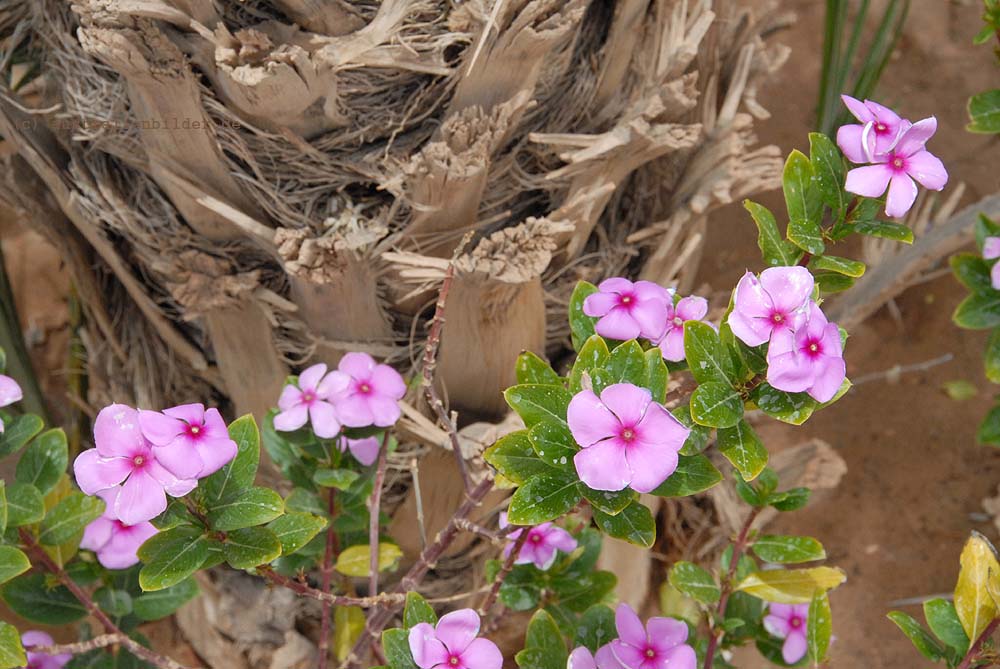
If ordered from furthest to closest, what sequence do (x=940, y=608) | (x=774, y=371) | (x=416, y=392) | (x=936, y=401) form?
1. (x=936, y=401)
2. (x=416, y=392)
3. (x=940, y=608)
4. (x=774, y=371)

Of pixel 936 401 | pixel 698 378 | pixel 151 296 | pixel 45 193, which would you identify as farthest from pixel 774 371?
pixel 936 401

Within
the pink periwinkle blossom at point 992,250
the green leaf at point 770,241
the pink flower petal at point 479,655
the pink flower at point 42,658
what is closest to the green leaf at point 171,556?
the pink flower petal at point 479,655

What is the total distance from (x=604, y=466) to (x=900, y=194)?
0.34 metres

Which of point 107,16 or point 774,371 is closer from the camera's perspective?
point 774,371

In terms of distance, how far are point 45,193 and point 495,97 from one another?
669 mm

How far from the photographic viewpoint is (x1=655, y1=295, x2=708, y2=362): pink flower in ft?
2.86

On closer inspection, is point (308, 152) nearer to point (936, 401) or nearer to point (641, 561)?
point (641, 561)

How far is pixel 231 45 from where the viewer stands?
99 cm

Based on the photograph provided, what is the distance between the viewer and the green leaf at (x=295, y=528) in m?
0.89

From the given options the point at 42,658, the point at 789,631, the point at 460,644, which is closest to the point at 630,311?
the point at 460,644

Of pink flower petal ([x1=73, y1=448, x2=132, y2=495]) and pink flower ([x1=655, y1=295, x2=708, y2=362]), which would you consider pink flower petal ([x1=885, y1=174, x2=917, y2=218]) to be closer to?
pink flower ([x1=655, y1=295, x2=708, y2=362])

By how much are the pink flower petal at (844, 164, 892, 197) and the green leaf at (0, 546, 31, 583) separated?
2.56 feet

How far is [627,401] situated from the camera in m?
0.71

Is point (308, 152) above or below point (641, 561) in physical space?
above
